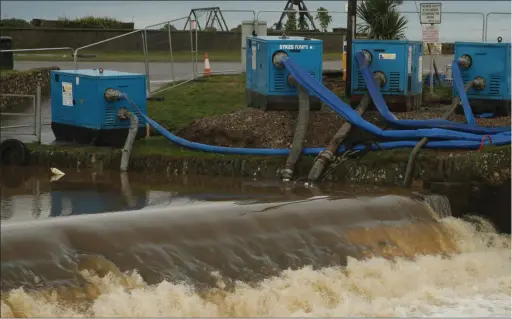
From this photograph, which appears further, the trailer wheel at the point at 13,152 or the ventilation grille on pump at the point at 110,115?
the ventilation grille on pump at the point at 110,115

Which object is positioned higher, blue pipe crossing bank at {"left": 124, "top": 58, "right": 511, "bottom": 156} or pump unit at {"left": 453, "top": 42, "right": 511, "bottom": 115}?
pump unit at {"left": 453, "top": 42, "right": 511, "bottom": 115}

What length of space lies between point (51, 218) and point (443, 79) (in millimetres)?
12999

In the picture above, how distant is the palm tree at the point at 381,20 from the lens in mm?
24297

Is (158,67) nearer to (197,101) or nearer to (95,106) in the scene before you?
(197,101)

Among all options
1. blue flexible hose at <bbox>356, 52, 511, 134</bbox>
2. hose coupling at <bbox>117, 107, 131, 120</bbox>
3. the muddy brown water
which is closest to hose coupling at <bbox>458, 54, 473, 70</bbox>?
blue flexible hose at <bbox>356, 52, 511, 134</bbox>

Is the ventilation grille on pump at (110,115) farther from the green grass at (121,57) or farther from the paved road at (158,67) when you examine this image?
the green grass at (121,57)

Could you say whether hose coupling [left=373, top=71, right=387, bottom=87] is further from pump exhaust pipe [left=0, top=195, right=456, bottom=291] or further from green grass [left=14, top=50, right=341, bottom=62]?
green grass [left=14, top=50, right=341, bottom=62]

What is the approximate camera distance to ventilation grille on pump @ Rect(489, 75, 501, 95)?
55.1ft

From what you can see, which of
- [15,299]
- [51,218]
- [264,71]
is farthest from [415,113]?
[15,299]

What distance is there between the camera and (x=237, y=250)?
10.9m

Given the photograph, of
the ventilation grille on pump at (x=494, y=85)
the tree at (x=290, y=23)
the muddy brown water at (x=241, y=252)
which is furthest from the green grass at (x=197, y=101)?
the tree at (x=290, y=23)

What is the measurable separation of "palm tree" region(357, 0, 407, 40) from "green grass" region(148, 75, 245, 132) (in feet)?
13.7

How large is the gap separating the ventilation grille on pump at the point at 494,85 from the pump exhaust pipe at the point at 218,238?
485cm

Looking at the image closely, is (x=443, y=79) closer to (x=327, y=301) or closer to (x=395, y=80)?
(x=395, y=80)
